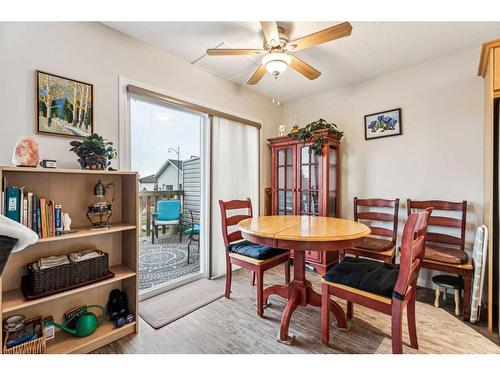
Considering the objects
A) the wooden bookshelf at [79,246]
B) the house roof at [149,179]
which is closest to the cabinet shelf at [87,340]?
the wooden bookshelf at [79,246]

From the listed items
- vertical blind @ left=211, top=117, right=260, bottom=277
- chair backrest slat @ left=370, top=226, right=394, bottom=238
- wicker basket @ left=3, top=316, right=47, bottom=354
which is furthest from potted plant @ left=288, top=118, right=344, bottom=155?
wicker basket @ left=3, top=316, right=47, bottom=354

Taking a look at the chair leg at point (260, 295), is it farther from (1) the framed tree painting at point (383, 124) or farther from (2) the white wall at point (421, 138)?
(1) the framed tree painting at point (383, 124)

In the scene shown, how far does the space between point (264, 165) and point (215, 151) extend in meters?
1.01

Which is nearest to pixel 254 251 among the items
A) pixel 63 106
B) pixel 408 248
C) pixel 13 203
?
pixel 408 248

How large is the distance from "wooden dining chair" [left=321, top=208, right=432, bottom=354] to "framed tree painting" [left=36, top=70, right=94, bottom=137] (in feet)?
7.05

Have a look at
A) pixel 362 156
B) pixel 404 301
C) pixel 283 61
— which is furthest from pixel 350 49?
pixel 404 301

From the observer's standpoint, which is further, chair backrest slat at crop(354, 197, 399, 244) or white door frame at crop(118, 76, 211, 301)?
chair backrest slat at crop(354, 197, 399, 244)

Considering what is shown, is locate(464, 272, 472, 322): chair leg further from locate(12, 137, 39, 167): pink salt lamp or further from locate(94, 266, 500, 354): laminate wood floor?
locate(12, 137, 39, 167): pink salt lamp

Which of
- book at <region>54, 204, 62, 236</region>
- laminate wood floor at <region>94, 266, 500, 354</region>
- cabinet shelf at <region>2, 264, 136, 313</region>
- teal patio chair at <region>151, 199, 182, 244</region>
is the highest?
book at <region>54, 204, 62, 236</region>

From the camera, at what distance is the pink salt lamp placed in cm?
136

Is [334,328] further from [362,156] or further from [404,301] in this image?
[362,156]

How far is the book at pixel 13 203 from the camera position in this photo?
1309 millimetres

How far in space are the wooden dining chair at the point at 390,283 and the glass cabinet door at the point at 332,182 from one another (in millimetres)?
1316

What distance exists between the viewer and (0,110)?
4.86 feet
